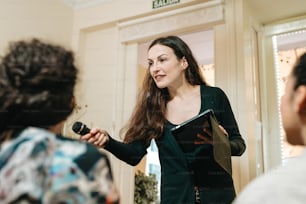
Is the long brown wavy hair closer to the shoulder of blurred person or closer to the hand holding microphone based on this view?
the hand holding microphone

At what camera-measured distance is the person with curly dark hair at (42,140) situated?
1.47 ft

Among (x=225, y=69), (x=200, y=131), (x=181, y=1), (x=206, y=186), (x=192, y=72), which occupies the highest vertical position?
(x=181, y=1)

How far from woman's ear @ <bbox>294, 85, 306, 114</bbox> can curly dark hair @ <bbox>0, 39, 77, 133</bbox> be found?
13.7 inches

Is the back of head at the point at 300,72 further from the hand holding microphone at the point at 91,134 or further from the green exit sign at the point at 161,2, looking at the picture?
the green exit sign at the point at 161,2

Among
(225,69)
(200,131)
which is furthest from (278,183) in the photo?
(225,69)

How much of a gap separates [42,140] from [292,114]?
0.38 metres

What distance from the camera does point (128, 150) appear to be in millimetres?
1164

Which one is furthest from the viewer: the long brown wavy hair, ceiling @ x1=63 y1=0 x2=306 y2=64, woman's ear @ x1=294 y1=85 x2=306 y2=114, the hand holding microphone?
ceiling @ x1=63 y1=0 x2=306 y2=64

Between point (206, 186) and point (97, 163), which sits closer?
point (97, 163)

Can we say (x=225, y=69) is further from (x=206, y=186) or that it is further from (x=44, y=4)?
(x=44, y=4)

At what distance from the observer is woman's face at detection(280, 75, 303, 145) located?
24.0 inches

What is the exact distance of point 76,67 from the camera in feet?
1.80

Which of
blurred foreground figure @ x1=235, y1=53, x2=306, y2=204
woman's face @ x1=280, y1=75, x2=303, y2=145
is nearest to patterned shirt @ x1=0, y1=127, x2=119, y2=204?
blurred foreground figure @ x1=235, y1=53, x2=306, y2=204

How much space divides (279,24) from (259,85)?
32 centimetres
